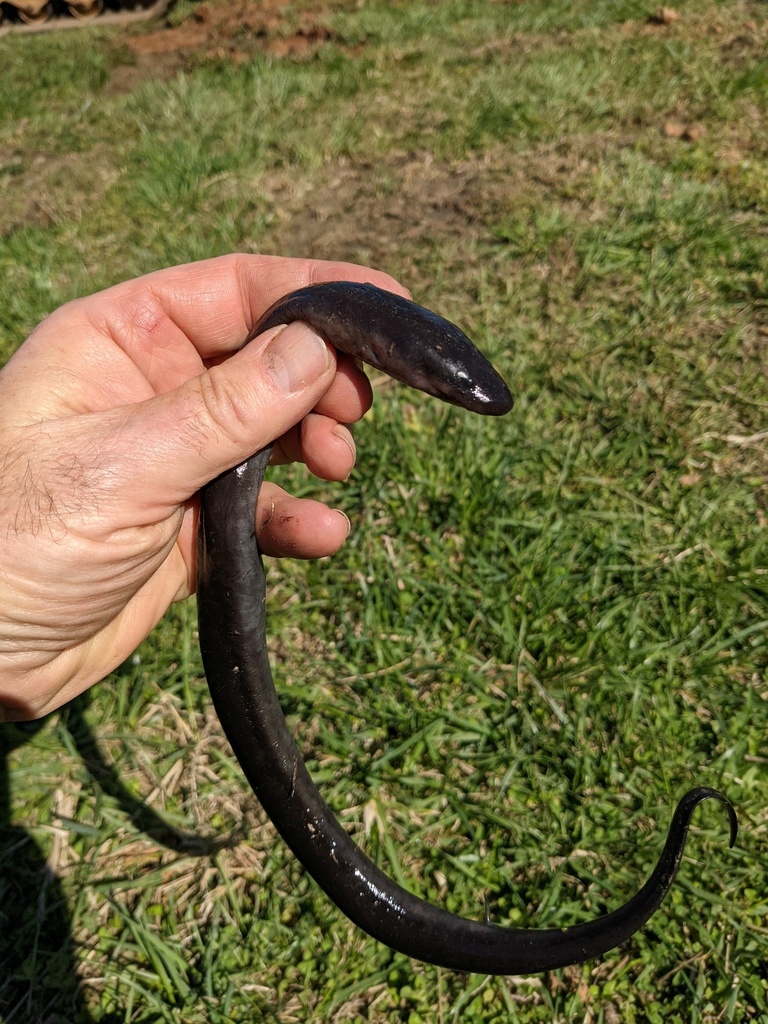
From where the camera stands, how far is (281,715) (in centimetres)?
219

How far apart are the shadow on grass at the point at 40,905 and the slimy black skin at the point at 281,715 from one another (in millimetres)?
589

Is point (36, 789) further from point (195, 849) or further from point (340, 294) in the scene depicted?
point (340, 294)

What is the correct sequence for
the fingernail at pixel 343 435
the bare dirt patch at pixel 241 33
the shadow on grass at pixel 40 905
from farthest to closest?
the bare dirt patch at pixel 241 33 < the fingernail at pixel 343 435 < the shadow on grass at pixel 40 905

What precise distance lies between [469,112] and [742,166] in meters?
2.15

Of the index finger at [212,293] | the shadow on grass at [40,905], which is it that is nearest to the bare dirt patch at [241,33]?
the index finger at [212,293]

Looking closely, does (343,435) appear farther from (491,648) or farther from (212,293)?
(491,648)

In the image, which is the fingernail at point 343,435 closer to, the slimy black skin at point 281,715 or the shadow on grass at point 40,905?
the slimy black skin at point 281,715

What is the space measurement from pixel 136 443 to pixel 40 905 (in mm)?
1562

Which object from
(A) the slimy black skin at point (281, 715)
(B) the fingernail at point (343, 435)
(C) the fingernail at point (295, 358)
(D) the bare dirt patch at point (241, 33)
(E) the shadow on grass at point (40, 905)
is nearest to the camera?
(A) the slimy black skin at point (281, 715)

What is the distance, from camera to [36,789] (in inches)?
105

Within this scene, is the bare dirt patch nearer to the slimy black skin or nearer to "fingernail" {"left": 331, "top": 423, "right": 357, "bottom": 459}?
"fingernail" {"left": 331, "top": 423, "right": 357, "bottom": 459}

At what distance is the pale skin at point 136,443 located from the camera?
2002 mm

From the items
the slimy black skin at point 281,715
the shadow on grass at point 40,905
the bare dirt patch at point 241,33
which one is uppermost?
the bare dirt patch at point 241,33

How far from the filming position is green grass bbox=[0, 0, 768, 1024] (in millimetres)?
2279
